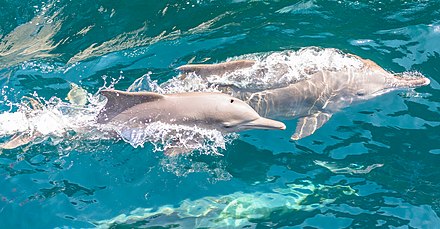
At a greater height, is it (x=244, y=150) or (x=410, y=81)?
(x=410, y=81)

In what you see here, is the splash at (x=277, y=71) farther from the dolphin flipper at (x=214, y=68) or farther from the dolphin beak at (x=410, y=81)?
the dolphin beak at (x=410, y=81)

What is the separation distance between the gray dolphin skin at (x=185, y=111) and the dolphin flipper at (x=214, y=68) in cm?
76

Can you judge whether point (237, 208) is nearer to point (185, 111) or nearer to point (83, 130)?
point (185, 111)

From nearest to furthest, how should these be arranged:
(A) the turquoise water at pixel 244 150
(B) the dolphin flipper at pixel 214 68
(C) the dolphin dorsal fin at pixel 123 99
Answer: (C) the dolphin dorsal fin at pixel 123 99
(A) the turquoise water at pixel 244 150
(B) the dolphin flipper at pixel 214 68

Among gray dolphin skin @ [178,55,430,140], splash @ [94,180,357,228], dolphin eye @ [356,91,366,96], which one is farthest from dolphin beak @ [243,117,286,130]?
dolphin eye @ [356,91,366,96]

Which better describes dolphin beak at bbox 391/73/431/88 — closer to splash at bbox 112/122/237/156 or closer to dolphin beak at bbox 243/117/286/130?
dolphin beak at bbox 243/117/286/130

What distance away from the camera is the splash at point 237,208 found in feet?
26.7

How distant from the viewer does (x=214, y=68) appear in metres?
8.82

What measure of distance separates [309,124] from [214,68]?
191 centimetres

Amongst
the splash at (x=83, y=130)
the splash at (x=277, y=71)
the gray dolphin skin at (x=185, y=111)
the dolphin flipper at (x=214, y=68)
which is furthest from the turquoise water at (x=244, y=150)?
the dolphin flipper at (x=214, y=68)

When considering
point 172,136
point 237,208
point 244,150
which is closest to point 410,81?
point 244,150

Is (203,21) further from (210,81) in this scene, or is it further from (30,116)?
(30,116)

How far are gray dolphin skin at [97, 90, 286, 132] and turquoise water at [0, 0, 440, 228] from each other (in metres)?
0.93

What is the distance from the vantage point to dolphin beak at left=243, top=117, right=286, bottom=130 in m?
7.93
